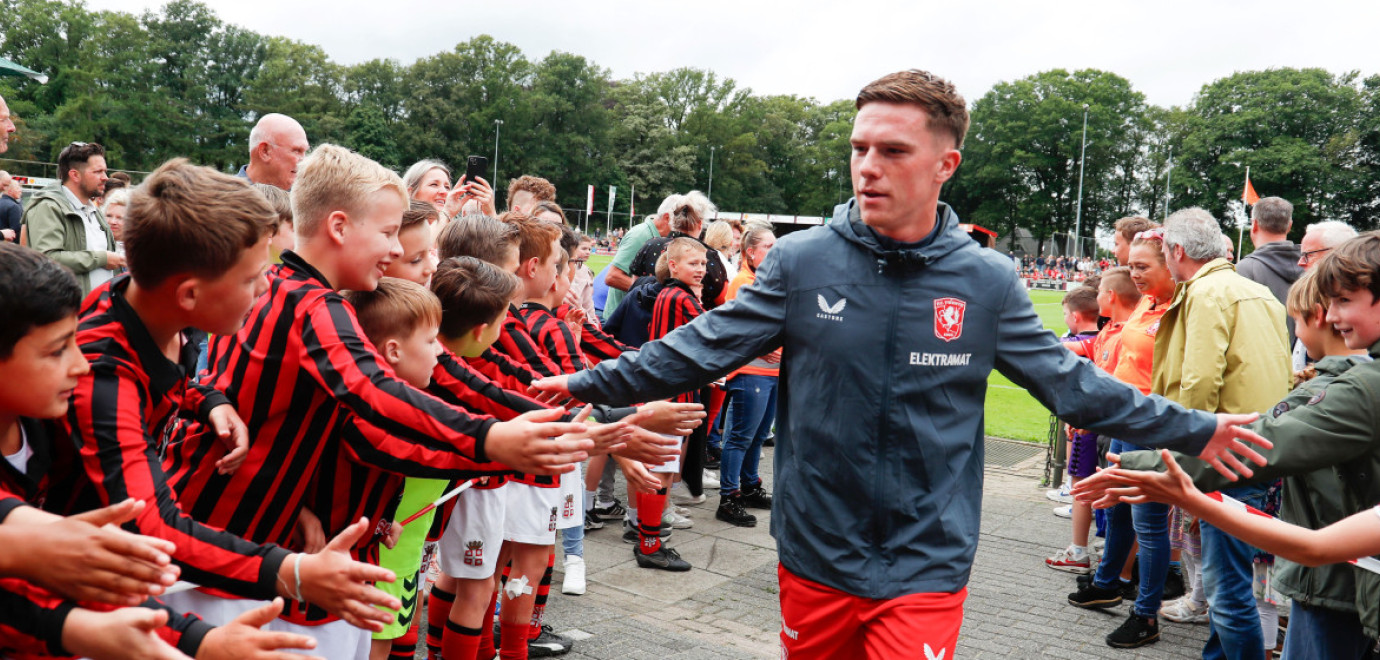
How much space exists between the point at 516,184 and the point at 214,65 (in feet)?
256

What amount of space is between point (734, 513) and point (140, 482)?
5.90 metres

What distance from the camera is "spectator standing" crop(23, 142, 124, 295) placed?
728 centimetres

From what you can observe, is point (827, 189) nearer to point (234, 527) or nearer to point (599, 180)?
point (599, 180)

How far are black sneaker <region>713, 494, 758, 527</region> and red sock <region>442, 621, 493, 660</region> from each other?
3.68m

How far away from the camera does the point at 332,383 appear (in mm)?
2438

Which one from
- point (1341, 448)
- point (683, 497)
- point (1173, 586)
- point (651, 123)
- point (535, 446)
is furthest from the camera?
point (651, 123)

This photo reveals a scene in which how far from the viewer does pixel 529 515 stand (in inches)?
172

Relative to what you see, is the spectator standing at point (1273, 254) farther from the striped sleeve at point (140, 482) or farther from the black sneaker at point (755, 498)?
the striped sleeve at point (140, 482)

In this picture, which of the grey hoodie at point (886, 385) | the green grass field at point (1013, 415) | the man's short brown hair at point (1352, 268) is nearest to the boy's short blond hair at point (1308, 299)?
the man's short brown hair at point (1352, 268)

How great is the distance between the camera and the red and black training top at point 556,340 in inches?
171

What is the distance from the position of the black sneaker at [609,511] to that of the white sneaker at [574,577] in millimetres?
1552

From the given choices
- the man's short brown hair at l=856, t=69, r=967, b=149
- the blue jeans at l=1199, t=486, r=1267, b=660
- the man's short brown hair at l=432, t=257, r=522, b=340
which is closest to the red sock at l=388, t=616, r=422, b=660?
the man's short brown hair at l=432, t=257, r=522, b=340

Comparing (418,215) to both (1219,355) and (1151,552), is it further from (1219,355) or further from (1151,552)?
(1151,552)

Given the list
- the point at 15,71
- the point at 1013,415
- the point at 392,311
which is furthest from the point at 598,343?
the point at 15,71
